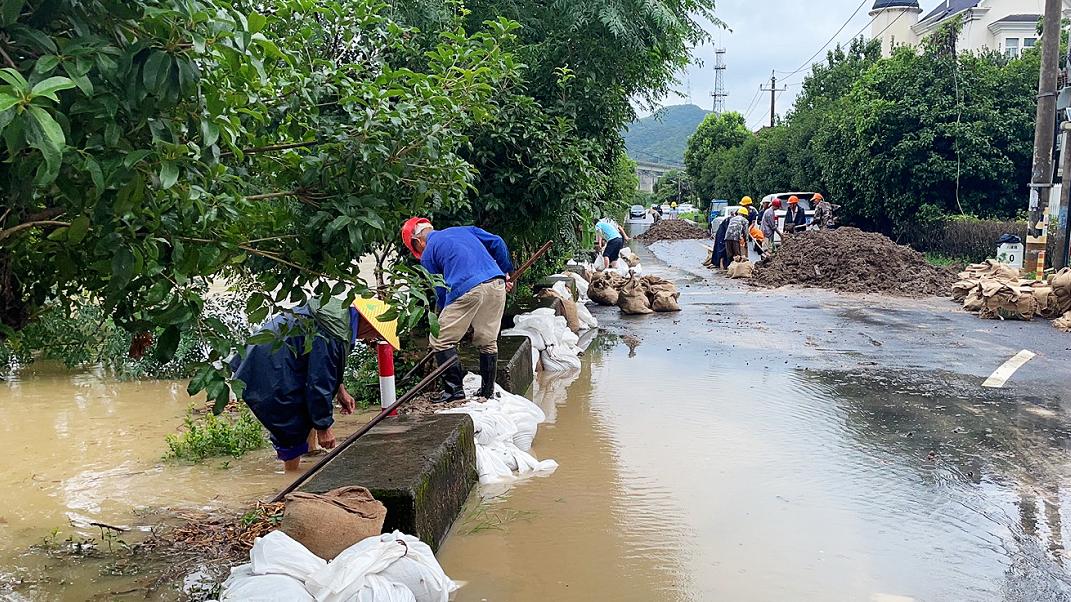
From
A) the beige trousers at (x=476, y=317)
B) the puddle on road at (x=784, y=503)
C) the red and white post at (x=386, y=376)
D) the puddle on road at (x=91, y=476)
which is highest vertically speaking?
the beige trousers at (x=476, y=317)

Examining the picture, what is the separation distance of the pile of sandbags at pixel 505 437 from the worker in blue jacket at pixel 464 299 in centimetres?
27

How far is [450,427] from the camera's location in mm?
4875

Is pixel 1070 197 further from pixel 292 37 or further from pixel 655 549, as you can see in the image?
pixel 292 37

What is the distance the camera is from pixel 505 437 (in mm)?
5707

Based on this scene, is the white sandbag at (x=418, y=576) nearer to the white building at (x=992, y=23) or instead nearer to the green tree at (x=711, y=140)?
the white building at (x=992, y=23)

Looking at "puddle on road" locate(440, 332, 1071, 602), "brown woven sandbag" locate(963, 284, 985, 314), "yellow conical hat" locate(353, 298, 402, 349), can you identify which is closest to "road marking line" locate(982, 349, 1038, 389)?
"puddle on road" locate(440, 332, 1071, 602)

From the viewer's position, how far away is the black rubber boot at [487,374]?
6301mm

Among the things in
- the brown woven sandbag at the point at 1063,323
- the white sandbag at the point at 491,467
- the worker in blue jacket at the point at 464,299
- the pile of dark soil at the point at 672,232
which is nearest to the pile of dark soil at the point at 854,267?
the brown woven sandbag at the point at 1063,323

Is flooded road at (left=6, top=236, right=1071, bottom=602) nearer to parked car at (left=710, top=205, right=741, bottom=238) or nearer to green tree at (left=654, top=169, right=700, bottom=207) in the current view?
parked car at (left=710, top=205, right=741, bottom=238)

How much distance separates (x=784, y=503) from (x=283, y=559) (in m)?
2.79

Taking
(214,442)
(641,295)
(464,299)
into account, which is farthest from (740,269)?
(214,442)

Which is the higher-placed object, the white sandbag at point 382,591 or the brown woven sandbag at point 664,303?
the white sandbag at point 382,591

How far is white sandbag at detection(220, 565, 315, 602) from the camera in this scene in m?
3.06

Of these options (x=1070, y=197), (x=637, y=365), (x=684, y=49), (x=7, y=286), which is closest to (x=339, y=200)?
(x=7, y=286)
